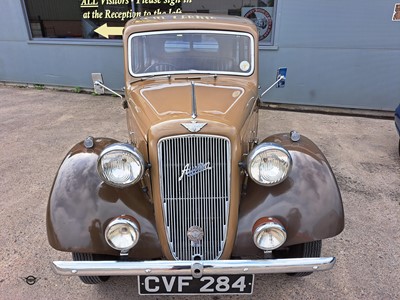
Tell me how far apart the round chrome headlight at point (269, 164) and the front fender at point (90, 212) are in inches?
28.4

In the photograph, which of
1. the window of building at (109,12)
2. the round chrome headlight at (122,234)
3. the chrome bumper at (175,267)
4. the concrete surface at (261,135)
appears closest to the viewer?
the chrome bumper at (175,267)

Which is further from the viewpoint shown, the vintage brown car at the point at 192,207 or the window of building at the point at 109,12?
the window of building at the point at 109,12

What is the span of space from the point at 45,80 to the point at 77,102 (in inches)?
61.5

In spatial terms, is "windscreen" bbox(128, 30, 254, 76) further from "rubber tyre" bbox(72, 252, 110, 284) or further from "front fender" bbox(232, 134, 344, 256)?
"rubber tyre" bbox(72, 252, 110, 284)

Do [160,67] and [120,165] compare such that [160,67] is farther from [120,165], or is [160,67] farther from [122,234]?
[122,234]

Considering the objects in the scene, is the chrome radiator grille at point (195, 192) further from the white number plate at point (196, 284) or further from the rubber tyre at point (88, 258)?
the rubber tyre at point (88, 258)

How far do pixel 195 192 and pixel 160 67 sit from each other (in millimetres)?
1390

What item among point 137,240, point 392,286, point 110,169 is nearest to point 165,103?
point 110,169

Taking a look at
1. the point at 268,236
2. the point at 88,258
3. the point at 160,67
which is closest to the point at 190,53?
the point at 160,67

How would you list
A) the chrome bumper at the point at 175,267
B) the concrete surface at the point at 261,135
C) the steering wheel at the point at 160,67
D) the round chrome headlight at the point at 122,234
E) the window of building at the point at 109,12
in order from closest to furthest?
1. the chrome bumper at the point at 175,267
2. the round chrome headlight at the point at 122,234
3. the concrete surface at the point at 261,135
4. the steering wheel at the point at 160,67
5. the window of building at the point at 109,12

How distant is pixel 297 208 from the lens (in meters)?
1.94

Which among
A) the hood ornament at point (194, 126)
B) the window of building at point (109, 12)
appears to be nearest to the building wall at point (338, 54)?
the window of building at point (109, 12)

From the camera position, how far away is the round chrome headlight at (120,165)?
1.81 meters

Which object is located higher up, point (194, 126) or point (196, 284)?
point (194, 126)
